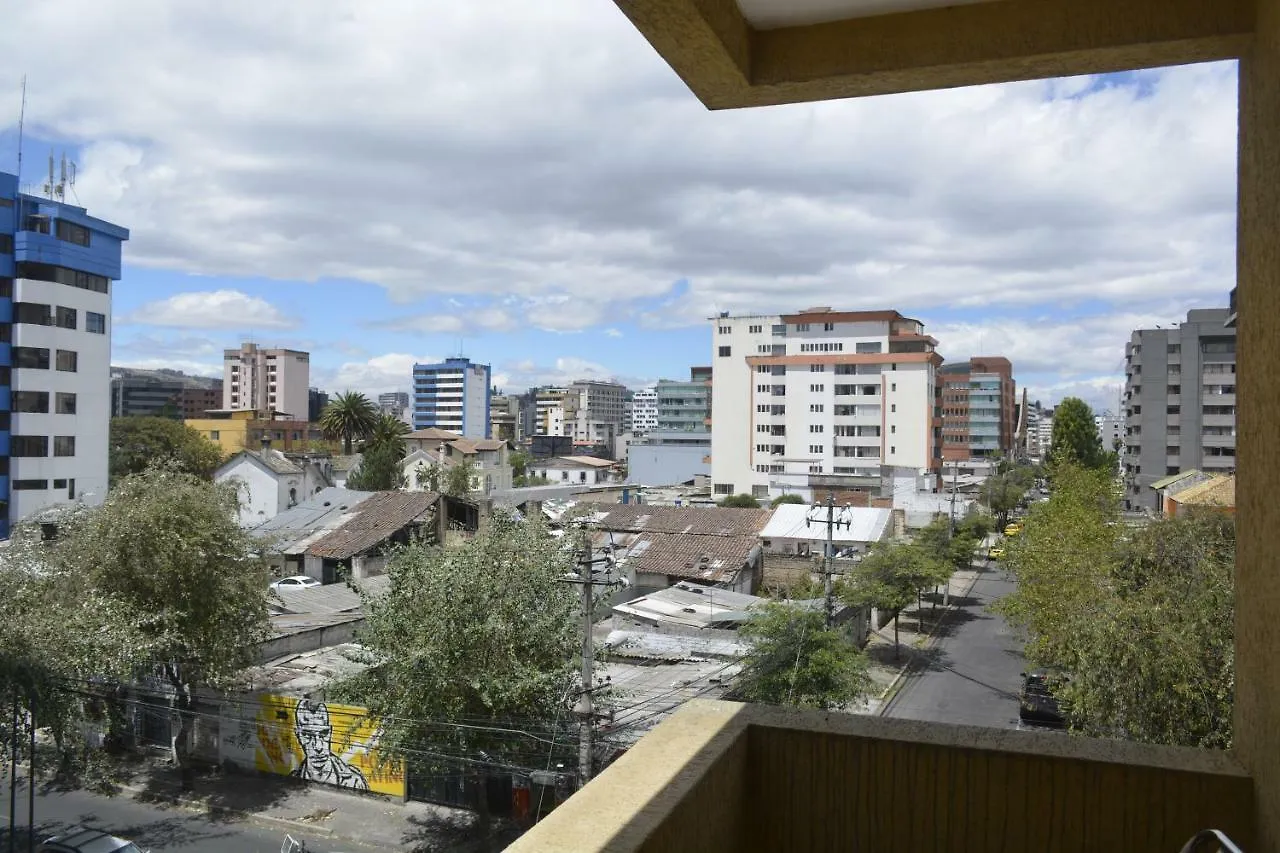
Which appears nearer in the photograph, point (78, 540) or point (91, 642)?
point (91, 642)

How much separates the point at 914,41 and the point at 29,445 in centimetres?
3664

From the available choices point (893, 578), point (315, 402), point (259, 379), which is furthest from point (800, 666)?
point (315, 402)

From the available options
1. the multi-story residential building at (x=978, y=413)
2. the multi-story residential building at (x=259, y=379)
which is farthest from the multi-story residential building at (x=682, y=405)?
the multi-story residential building at (x=259, y=379)

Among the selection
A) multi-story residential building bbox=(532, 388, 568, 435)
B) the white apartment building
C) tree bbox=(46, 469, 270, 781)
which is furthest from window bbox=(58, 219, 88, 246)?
multi-story residential building bbox=(532, 388, 568, 435)

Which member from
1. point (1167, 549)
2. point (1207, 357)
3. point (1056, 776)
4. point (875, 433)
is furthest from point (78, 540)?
point (1207, 357)

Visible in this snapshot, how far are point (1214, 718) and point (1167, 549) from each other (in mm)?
4112

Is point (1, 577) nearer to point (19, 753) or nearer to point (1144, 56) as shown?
point (19, 753)

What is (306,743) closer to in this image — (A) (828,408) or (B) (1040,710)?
(B) (1040,710)

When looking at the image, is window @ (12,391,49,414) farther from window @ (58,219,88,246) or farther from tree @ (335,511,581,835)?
tree @ (335,511,581,835)

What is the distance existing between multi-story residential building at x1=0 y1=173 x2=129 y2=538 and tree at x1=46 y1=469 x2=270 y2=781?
1937 centimetres

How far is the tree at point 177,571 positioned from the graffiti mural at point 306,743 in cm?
91

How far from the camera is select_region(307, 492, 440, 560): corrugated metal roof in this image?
2788 centimetres

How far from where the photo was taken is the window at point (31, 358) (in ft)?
103

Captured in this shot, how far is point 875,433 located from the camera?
5328 centimetres
